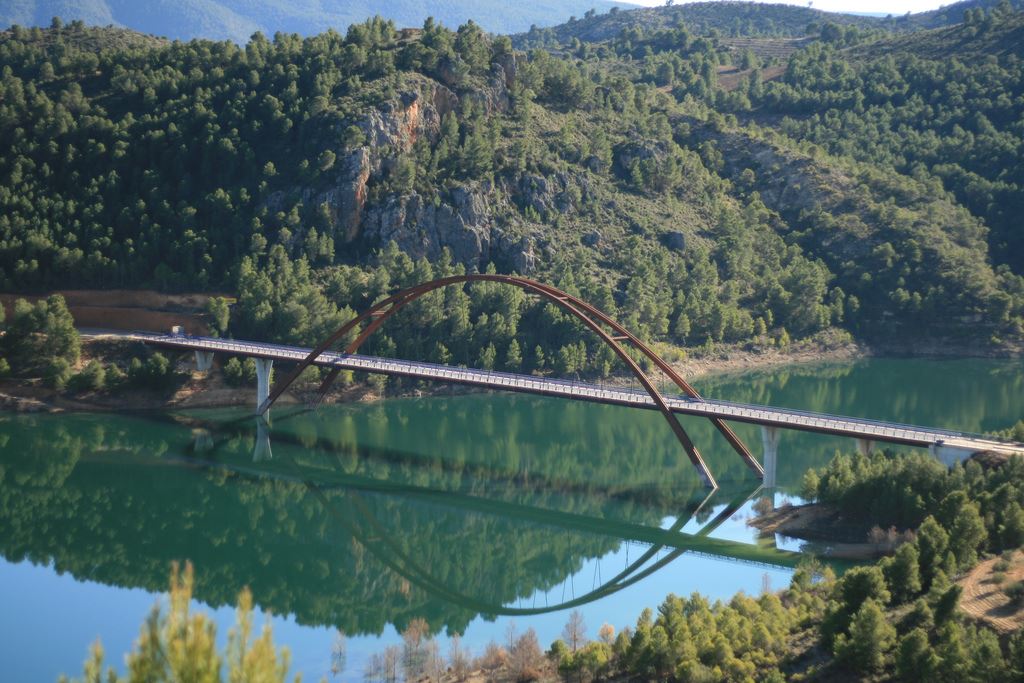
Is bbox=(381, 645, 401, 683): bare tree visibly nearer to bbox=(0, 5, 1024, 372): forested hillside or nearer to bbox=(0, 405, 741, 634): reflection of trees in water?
bbox=(0, 405, 741, 634): reflection of trees in water

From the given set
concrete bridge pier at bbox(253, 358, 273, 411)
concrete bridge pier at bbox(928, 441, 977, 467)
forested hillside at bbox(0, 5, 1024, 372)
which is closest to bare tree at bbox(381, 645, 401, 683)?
concrete bridge pier at bbox(928, 441, 977, 467)

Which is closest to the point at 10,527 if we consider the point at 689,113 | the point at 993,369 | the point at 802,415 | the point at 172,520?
the point at 172,520

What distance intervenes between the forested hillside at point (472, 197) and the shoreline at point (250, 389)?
5.18ft

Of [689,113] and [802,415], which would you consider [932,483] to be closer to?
[802,415]

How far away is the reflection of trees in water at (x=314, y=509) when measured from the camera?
37.6m

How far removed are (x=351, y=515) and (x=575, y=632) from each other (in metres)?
16.8

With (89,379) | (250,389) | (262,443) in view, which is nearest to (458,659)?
(262,443)

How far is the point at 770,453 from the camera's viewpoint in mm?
46000

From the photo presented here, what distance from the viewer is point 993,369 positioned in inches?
3066

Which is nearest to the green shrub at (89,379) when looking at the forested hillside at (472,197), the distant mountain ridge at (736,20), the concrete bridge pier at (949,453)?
the forested hillside at (472,197)

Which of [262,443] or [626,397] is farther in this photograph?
[262,443]

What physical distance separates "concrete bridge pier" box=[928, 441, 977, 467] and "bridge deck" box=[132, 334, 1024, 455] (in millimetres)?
100

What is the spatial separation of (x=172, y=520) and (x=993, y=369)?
2253 inches

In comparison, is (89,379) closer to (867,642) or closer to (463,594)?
(463,594)
